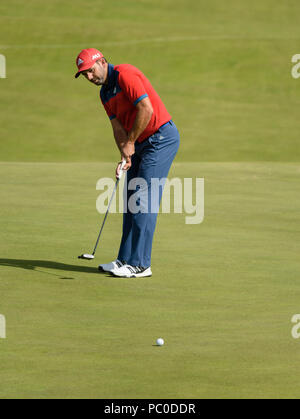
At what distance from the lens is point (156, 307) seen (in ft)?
23.1

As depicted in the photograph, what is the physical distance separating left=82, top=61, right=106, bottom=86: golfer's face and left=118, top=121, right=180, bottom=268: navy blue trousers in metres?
0.69

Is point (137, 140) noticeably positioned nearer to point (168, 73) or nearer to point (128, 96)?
point (128, 96)

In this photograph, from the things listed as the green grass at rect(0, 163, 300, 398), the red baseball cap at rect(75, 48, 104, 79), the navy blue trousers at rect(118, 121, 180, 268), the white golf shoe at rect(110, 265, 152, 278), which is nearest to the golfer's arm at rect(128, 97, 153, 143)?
the navy blue trousers at rect(118, 121, 180, 268)

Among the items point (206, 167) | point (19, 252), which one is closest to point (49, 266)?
point (19, 252)

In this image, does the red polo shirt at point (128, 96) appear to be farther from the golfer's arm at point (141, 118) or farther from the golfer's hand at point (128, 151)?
the golfer's hand at point (128, 151)

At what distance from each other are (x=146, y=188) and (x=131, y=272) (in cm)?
75

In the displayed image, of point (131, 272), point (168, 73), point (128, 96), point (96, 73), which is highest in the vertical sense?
point (168, 73)

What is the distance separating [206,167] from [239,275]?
32.3ft

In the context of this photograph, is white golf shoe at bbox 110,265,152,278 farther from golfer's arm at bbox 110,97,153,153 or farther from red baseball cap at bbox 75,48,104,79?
red baseball cap at bbox 75,48,104,79

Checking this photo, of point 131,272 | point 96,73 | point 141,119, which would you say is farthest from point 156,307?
point 96,73

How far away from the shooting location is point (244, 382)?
5266mm

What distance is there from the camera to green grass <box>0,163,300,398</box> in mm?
5293

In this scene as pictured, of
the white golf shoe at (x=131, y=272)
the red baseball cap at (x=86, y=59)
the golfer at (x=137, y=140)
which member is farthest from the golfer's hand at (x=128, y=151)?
the white golf shoe at (x=131, y=272)
